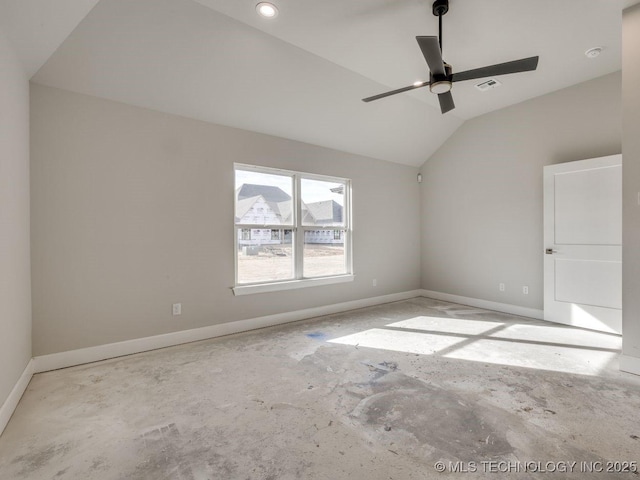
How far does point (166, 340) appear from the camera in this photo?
3.36 m

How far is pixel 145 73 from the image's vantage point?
2916mm

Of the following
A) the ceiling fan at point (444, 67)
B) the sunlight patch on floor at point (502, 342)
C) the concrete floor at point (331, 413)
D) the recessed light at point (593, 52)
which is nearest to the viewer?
the concrete floor at point (331, 413)

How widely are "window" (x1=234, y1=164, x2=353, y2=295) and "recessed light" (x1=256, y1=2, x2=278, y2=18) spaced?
1726mm

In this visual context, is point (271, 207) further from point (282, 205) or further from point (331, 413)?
point (331, 413)

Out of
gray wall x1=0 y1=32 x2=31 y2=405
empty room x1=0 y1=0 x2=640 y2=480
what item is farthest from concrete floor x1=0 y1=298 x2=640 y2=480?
gray wall x1=0 y1=32 x2=31 y2=405

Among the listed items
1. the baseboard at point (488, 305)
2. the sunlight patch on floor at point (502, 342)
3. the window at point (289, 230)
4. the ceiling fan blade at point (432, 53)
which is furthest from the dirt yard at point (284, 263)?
the ceiling fan blade at point (432, 53)

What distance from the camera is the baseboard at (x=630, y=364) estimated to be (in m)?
2.67

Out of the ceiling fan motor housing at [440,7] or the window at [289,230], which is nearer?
the ceiling fan motor housing at [440,7]

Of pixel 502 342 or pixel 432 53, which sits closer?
pixel 432 53

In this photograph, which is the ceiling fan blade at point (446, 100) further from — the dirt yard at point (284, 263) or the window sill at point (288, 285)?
the window sill at point (288, 285)

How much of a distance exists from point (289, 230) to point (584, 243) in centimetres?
380

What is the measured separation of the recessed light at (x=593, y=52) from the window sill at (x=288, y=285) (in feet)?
12.6

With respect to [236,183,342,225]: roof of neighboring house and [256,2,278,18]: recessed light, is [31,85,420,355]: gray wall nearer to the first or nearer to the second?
[236,183,342,225]: roof of neighboring house

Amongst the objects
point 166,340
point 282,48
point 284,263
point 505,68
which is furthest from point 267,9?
point 166,340
